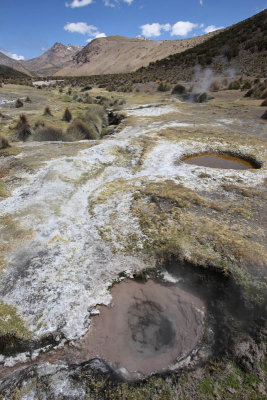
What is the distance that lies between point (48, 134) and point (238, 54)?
28.5m

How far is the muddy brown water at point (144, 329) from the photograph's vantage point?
10.7 ft

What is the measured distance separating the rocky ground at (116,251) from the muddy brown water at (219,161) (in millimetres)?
312

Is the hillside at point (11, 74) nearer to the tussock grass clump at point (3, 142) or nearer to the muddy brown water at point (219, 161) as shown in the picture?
the tussock grass clump at point (3, 142)

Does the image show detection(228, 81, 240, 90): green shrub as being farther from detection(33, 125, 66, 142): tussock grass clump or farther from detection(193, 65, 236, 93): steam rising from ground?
detection(33, 125, 66, 142): tussock grass clump

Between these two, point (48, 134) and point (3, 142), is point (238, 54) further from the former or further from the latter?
point (3, 142)

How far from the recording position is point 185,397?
2811mm

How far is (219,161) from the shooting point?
8766 mm

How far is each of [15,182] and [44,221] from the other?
98.3 inches

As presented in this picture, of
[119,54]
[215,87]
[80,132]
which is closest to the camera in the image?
[80,132]

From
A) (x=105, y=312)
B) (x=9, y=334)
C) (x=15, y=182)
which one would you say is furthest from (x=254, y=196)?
(x=15, y=182)

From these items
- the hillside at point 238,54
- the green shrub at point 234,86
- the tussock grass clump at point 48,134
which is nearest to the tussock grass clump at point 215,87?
the green shrub at point 234,86

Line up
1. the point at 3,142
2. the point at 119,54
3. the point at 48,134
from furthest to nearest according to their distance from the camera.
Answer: the point at 119,54 < the point at 48,134 < the point at 3,142

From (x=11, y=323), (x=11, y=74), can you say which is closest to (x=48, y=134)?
(x=11, y=323)

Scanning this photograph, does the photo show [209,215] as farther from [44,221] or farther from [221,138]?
[221,138]
